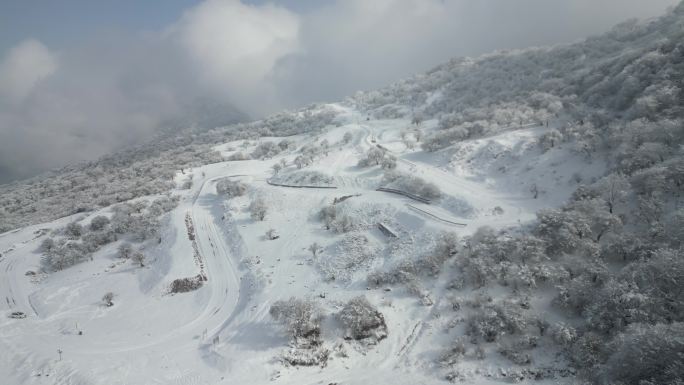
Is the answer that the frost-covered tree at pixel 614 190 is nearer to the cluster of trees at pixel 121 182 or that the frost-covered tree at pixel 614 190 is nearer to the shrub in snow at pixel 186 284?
the shrub in snow at pixel 186 284

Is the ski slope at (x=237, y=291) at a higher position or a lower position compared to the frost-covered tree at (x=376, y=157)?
lower

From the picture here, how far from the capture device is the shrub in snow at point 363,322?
87.8ft

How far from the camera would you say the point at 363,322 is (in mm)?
27016

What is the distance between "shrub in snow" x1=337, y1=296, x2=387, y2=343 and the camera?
26.8m

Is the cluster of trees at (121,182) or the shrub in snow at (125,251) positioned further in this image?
the cluster of trees at (121,182)

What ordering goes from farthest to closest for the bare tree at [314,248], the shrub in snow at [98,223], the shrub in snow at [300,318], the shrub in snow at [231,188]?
the shrub in snow at [231,188] < the shrub in snow at [98,223] < the bare tree at [314,248] < the shrub in snow at [300,318]

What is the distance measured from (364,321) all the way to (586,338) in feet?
46.4

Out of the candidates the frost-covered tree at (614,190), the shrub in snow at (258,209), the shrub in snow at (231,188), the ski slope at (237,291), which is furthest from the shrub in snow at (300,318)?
the shrub in snow at (231,188)

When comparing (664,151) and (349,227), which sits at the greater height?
(664,151)

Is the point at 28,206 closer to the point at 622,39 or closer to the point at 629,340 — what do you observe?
the point at 629,340

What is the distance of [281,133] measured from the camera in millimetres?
116938

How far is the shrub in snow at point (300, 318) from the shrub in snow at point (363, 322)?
2084mm

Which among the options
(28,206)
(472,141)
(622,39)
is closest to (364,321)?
(472,141)

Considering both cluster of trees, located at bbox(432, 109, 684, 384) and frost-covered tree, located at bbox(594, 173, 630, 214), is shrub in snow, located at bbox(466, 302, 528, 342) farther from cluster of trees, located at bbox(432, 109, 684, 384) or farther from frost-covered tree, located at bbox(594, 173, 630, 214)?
frost-covered tree, located at bbox(594, 173, 630, 214)
